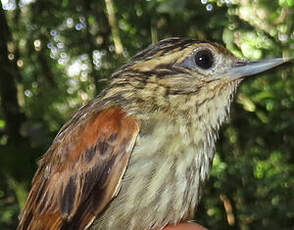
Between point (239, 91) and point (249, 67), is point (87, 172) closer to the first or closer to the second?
point (249, 67)

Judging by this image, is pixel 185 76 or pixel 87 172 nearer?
pixel 87 172

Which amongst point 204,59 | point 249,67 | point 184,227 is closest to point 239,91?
point 249,67

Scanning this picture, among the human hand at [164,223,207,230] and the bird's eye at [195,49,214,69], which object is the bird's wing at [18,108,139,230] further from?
the bird's eye at [195,49,214,69]

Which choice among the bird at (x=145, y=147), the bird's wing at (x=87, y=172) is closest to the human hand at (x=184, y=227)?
the bird at (x=145, y=147)

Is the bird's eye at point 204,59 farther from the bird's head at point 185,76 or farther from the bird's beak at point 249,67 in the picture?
the bird's beak at point 249,67

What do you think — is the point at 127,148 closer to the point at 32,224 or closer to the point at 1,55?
the point at 32,224

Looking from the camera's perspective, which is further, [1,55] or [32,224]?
[1,55]

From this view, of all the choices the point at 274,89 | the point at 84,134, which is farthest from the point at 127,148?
the point at 274,89
